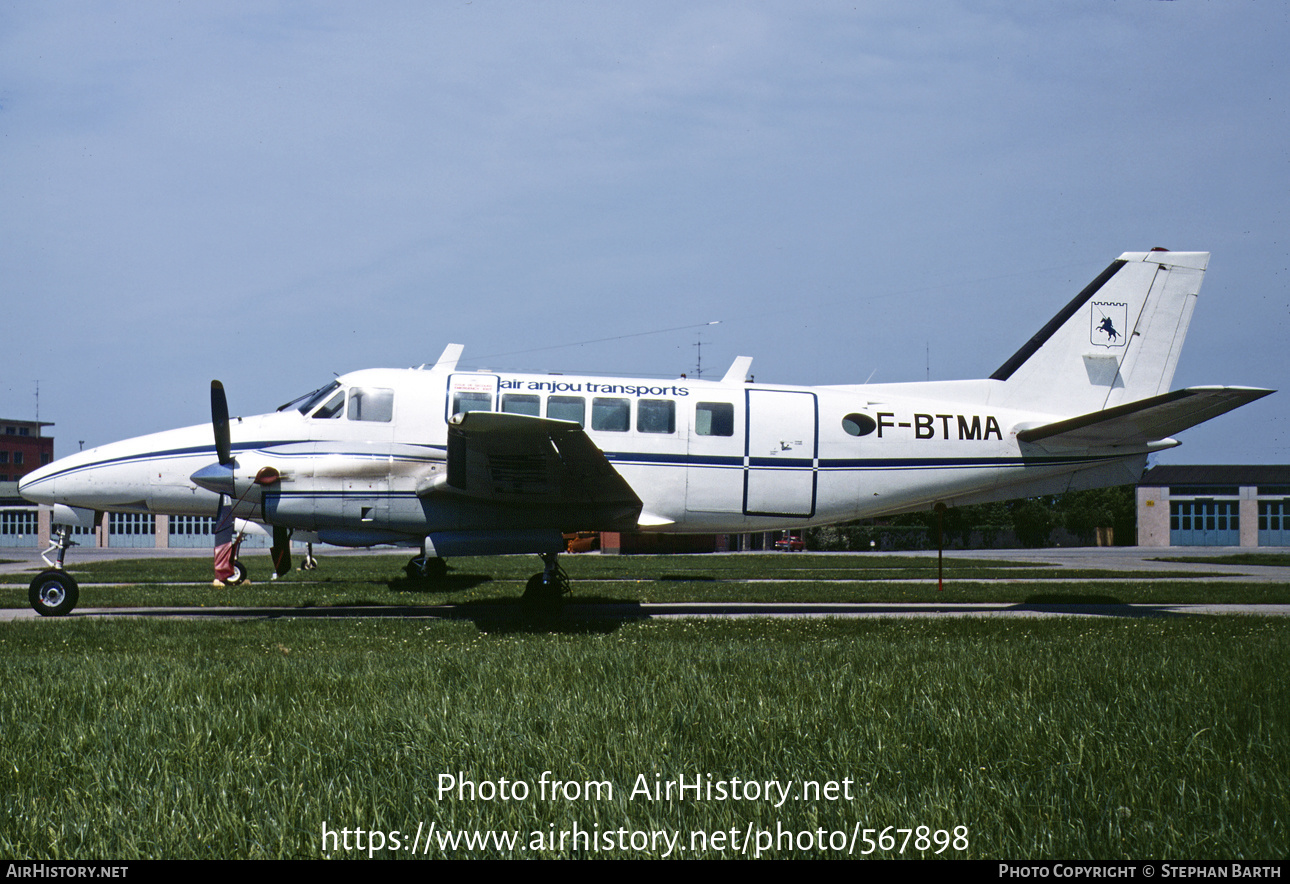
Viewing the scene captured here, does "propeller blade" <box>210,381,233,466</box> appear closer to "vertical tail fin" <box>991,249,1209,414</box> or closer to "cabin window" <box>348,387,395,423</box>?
"cabin window" <box>348,387,395,423</box>

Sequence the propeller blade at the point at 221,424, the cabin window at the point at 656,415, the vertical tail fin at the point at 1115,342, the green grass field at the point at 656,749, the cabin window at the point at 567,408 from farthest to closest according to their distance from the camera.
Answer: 1. the vertical tail fin at the point at 1115,342
2. the cabin window at the point at 656,415
3. the cabin window at the point at 567,408
4. the propeller blade at the point at 221,424
5. the green grass field at the point at 656,749

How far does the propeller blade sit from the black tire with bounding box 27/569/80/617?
2884 millimetres

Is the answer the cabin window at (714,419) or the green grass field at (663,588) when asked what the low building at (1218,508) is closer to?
the green grass field at (663,588)

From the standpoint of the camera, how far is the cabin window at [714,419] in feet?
45.1

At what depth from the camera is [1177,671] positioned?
642 cm

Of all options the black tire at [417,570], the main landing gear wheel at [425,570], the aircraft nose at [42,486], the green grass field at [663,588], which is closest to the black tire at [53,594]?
the aircraft nose at [42,486]

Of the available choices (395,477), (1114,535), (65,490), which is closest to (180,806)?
(395,477)

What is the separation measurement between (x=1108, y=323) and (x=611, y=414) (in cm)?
837

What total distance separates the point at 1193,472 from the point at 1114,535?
24.2 ft

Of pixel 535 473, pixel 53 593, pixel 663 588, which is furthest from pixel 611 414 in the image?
pixel 53 593

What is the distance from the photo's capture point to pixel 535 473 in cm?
1240

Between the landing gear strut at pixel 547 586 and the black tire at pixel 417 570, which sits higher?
the landing gear strut at pixel 547 586

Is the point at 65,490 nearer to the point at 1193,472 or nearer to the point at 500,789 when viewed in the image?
the point at 500,789

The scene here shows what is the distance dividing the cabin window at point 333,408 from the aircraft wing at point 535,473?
1931 millimetres
